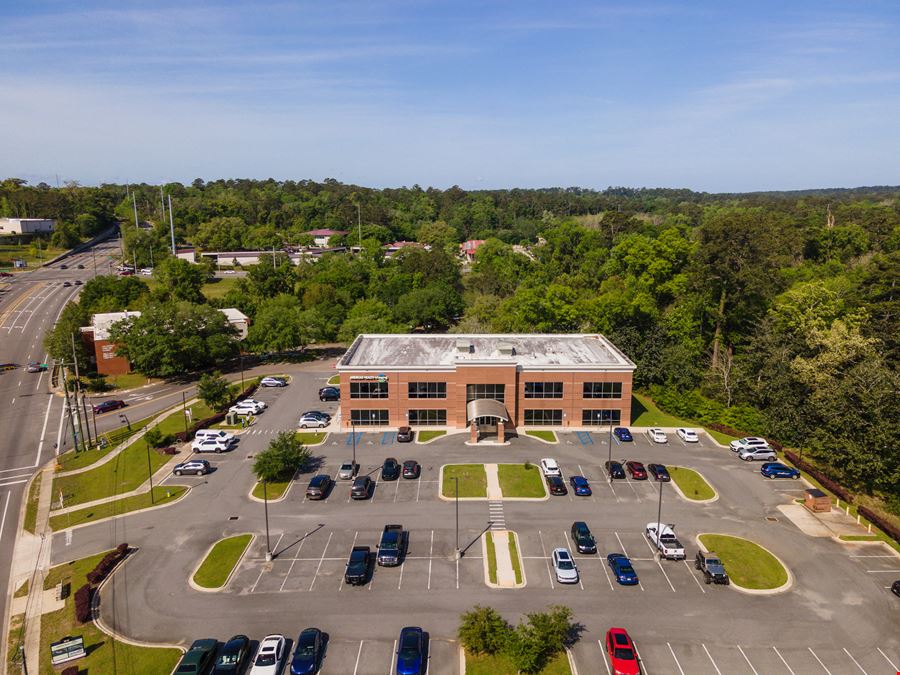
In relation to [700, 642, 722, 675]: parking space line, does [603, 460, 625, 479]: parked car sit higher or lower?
higher

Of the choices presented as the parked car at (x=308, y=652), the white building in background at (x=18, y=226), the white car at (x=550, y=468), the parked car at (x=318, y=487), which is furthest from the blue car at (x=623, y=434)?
the white building in background at (x=18, y=226)

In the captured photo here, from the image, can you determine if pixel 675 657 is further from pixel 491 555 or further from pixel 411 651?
pixel 411 651

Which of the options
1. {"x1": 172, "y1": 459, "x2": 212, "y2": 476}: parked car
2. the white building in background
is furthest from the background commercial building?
the white building in background

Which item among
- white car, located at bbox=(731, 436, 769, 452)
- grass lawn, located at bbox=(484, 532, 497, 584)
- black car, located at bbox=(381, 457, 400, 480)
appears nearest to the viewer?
grass lawn, located at bbox=(484, 532, 497, 584)

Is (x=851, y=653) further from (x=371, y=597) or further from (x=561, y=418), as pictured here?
(x=561, y=418)

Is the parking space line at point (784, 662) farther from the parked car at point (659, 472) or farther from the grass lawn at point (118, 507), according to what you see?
the grass lawn at point (118, 507)

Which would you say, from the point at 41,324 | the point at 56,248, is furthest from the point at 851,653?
the point at 56,248

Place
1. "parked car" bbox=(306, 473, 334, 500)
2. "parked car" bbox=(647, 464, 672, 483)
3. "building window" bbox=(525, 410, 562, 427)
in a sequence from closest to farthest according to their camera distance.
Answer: "parked car" bbox=(306, 473, 334, 500), "parked car" bbox=(647, 464, 672, 483), "building window" bbox=(525, 410, 562, 427)

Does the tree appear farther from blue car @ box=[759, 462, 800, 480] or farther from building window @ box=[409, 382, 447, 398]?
blue car @ box=[759, 462, 800, 480]
